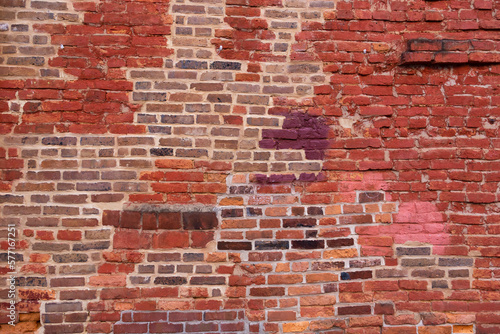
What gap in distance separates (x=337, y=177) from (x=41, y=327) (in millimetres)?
2169

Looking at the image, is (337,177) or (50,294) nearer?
(50,294)

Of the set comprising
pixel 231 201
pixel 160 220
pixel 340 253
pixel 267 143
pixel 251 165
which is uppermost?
pixel 267 143

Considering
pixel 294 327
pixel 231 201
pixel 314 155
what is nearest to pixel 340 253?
pixel 294 327

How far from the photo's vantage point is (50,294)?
2156mm

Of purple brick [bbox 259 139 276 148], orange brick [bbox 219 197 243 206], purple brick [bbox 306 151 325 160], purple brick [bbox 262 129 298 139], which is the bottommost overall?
orange brick [bbox 219 197 243 206]

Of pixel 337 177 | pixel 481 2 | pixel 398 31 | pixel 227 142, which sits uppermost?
pixel 481 2

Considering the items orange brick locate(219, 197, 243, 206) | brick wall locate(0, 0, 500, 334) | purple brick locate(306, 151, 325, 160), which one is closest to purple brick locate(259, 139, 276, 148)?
brick wall locate(0, 0, 500, 334)

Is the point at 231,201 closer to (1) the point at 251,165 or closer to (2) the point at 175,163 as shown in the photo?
(1) the point at 251,165

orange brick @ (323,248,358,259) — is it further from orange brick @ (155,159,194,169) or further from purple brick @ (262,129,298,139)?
orange brick @ (155,159,194,169)

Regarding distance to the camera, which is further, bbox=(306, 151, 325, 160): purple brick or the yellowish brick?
bbox=(306, 151, 325, 160): purple brick

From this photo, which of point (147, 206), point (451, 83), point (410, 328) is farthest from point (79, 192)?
point (451, 83)

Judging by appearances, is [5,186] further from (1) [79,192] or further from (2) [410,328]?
(2) [410,328]

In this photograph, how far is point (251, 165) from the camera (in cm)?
229

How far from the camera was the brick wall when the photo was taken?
86.2 inches
